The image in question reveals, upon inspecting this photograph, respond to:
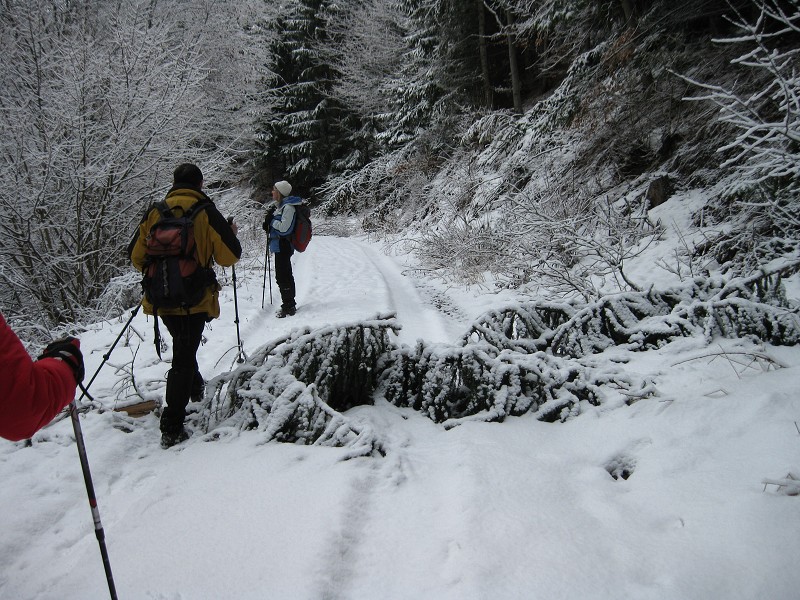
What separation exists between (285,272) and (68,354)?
15.7 ft

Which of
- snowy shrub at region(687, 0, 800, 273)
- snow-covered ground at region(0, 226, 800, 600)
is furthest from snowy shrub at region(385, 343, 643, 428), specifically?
snowy shrub at region(687, 0, 800, 273)

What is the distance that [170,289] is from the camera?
2.84 meters

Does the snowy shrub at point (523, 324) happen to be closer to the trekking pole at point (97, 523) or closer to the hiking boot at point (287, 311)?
the trekking pole at point (97, 523)

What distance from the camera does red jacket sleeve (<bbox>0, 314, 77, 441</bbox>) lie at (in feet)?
4.39

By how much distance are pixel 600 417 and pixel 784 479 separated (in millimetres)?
981

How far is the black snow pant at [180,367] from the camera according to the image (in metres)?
2.91

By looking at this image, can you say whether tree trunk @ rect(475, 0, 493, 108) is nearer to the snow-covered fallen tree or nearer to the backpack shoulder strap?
the snow-covered fallen tree

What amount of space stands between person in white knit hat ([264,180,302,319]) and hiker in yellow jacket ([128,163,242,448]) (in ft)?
10.5

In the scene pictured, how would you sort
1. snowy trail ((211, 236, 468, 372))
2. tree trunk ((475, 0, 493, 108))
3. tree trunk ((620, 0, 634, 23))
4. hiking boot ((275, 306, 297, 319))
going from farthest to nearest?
tree trunk ((475, 0, 493, 108))
tree trunk ((620, 0, 634, 23))
hiking boot ((275, 306, 297, 319))
snowy trail ((211, 236, 468, 372))

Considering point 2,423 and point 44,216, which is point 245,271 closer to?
point 44,216

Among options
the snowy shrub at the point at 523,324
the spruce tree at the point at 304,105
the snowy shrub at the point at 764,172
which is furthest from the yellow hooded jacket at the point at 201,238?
the spruce tree at the point at 304,105

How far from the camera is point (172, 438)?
9.48ft

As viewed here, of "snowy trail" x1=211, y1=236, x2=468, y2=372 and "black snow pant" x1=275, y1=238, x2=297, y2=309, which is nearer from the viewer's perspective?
"snowy trail" x1=211, y1=236, x2=468, y2=372

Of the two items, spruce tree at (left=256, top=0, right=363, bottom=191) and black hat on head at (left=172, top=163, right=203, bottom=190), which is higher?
spruce tree at (left=256, top=0, right=363, bottom=191)
